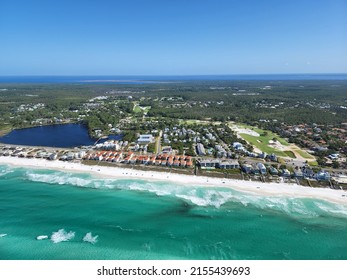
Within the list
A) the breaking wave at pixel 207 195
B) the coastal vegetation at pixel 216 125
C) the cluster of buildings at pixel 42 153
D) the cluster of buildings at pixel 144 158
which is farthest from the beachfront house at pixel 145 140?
the breaking wave at pixel 207 195

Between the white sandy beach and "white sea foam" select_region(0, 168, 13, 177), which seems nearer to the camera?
the white sandy beach

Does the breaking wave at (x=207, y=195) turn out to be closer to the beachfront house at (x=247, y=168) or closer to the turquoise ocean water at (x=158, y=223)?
the turquoise ocean water at (x=158, y=223)

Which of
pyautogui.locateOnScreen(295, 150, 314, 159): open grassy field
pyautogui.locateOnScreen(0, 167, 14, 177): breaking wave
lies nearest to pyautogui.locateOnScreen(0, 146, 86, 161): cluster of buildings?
pyautogui.locateOnScreen(0, 167, 14, 177): breaking wave

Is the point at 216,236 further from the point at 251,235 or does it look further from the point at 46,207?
the point at 46,207

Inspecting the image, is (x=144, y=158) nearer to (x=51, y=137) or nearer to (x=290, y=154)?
(x=290, y=154)

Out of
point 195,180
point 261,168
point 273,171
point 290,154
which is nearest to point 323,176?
point 273,171

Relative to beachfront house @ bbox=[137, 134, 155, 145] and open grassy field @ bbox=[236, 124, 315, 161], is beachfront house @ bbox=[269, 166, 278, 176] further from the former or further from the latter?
beachfront house @ bbox=[137, 134, 155, 145]

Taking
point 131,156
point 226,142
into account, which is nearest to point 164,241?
point 131,156
